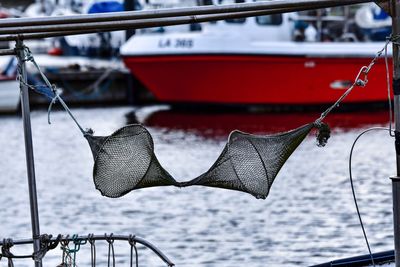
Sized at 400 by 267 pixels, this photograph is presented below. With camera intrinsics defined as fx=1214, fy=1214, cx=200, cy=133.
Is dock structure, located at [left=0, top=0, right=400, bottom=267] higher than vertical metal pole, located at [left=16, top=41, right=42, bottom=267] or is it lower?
higher

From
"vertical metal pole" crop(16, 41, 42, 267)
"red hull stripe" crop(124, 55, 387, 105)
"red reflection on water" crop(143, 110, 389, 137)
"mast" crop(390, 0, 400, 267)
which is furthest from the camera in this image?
"red hull stripe" crop(124, 55, 387, 105)

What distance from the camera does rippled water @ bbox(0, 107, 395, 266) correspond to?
12125 mm

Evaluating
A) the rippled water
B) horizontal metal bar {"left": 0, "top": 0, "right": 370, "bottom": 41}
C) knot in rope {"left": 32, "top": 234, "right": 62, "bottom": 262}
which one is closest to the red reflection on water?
the rippled water

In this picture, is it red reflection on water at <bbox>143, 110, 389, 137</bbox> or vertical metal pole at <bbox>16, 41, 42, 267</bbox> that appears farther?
red reflection on water at <bbox>143, 110, 389, 137</bbox>

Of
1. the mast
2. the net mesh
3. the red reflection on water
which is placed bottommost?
the red reflection on water

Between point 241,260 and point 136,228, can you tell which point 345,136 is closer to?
point 136,228

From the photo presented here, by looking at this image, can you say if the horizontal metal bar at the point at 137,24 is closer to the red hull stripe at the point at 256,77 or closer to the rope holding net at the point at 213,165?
the rope holding net at the point at 213,165

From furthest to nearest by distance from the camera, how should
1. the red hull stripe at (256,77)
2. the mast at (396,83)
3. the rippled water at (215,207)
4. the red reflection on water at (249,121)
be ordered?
the red hull stripe at (256,77)
the red reflection on water at (249,121)
the rippled water at (215,207)
the mast at (396,83)

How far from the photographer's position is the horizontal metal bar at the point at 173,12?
4.66 m

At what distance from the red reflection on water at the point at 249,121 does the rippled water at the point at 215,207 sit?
4.06 ft

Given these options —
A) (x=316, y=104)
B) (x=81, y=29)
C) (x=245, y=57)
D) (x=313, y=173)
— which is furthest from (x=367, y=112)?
(x=81, y=29)

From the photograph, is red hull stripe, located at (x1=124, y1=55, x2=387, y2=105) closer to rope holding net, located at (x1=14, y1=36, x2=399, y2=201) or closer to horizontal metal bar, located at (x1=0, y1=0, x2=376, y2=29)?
rope holding net, located at (x1=14, y1=36, x2=399, y2=201)

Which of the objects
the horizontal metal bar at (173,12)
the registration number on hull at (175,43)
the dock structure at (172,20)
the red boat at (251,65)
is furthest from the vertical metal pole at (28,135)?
the registration number on hull at (175,43)

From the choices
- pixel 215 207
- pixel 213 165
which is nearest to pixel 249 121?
pixel 215 207
